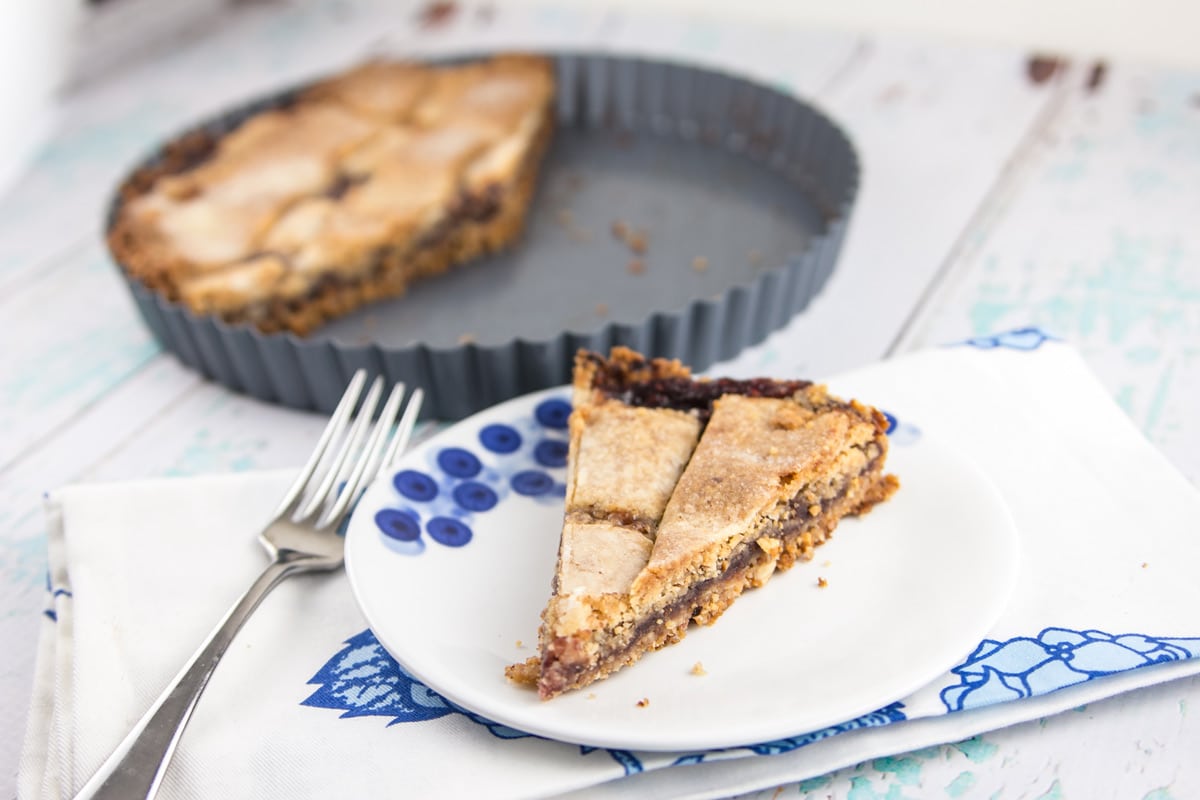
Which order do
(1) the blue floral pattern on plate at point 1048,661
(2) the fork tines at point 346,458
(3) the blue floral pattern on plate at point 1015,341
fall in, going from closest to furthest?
(1) the blue floral pattern on plate at point 1048,661
(2) the fork tines at point 346,458
(3) the blue floral pattern on plate at point 1015,341

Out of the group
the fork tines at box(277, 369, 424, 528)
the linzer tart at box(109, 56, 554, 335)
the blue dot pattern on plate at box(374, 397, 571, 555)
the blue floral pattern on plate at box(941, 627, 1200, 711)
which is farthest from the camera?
the linzer tart at box(109, 56, 554, 335)

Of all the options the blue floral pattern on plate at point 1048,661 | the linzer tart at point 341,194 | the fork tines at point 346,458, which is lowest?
the blue floral pattern on plate at point 1048,661

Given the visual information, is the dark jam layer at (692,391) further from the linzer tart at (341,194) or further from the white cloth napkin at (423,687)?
the linzer tart at (341,194)

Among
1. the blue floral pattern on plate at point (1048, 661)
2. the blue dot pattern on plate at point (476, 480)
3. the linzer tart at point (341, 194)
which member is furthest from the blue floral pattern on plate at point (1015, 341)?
the linzer tart at point (341, 194)

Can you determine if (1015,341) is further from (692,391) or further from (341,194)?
(341,194)

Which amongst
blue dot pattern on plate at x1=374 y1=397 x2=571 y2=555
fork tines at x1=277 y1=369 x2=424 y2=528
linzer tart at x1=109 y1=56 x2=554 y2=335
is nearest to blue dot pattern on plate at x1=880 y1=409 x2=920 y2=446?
blue dot pattern on plate at x1=374 y1=397 x2=571 y2=555

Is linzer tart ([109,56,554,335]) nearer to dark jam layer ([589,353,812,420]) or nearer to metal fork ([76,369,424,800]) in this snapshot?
metal fork ([76,369,424,800])
